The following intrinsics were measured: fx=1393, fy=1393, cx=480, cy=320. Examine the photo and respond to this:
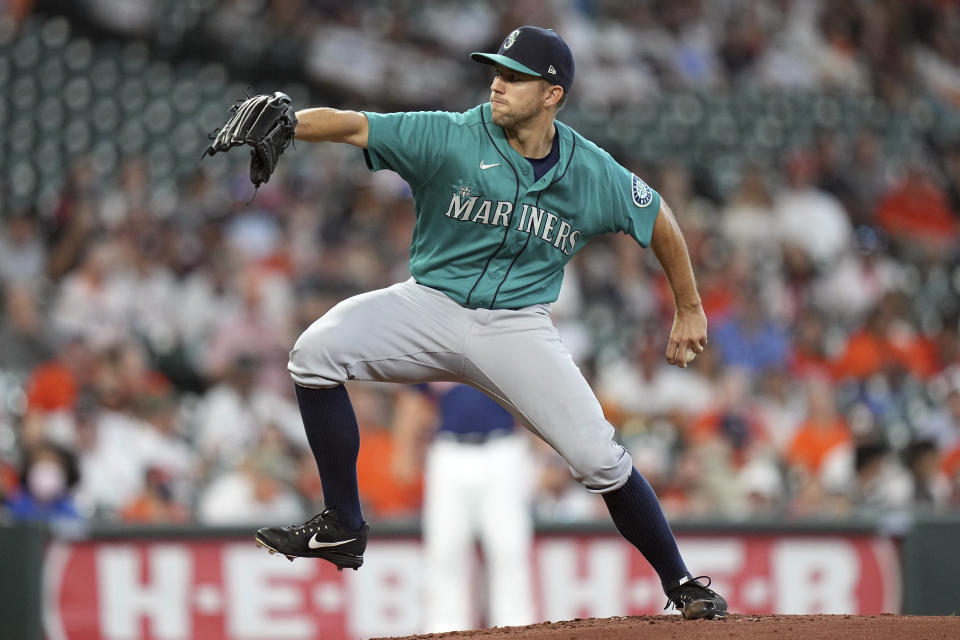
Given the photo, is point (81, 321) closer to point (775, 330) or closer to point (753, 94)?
point (775, 330)

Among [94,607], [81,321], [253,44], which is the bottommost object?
[94,607]

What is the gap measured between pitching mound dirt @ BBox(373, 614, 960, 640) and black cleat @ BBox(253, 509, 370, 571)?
17.5 inches

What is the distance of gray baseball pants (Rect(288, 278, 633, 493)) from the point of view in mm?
4055

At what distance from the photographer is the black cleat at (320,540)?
13.6 feet

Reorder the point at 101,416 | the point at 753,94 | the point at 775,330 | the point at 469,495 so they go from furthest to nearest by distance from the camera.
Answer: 1. the point at 753,94
2. the point at 775,330
3. the point at 101,416
4. the point at 469,495

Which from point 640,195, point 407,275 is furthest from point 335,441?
point 407,275

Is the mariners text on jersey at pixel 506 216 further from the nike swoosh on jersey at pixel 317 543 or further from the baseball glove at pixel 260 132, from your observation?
the nike swoosh on jersey at pixel 317 543

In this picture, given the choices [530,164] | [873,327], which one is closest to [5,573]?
[530,164]

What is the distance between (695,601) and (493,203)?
143cm

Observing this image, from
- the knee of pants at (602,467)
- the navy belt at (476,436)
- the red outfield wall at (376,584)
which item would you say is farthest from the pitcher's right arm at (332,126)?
the red outfield wall at (376,584)

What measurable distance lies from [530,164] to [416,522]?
11.0ft

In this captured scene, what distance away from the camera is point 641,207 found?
Answer: 4199 millimetres

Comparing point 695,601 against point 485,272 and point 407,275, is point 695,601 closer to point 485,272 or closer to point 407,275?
point 485,272

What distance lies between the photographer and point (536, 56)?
13.1ft
